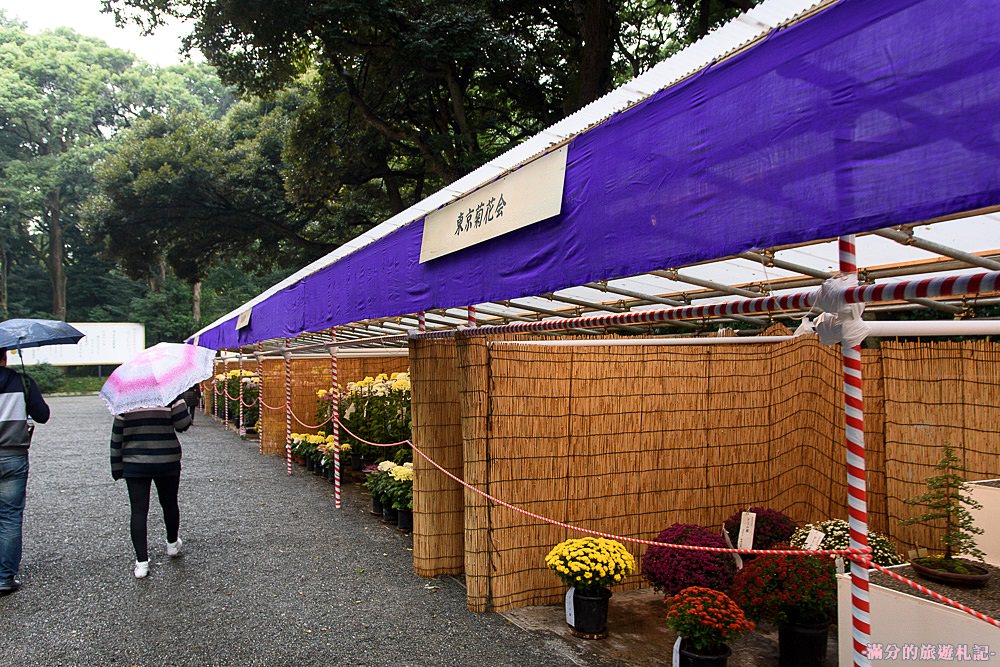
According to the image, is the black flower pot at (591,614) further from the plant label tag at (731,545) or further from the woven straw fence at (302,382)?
the woven straw fence at (302,382)

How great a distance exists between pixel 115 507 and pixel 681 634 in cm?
718

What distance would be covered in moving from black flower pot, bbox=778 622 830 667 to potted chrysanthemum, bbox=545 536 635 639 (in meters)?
0.98

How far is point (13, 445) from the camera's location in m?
5.42

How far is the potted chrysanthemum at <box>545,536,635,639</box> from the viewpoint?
436 cm

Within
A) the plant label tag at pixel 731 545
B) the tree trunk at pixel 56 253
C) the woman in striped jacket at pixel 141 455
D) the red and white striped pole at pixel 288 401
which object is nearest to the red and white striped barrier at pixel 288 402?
the red and white striped pole at pixel 288 401

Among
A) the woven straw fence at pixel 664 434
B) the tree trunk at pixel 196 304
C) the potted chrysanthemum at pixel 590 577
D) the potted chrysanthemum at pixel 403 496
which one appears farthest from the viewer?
the tree trunk at pixel 196 304

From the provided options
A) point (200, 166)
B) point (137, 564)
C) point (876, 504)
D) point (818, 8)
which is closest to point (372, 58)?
point (200, 166)

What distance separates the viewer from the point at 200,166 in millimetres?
22141

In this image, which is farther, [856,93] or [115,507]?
[115,507]

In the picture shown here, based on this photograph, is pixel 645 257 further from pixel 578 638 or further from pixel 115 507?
pixel 115 507

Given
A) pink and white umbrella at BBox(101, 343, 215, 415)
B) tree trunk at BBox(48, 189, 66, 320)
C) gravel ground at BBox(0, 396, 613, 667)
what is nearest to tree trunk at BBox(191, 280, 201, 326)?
tree trunk at BBox(48, 189, 66, 320)

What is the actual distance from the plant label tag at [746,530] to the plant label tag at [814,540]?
374 mm

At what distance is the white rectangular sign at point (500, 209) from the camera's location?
12.0ft

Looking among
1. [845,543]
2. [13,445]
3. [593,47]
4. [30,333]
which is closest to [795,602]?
[845,543]
